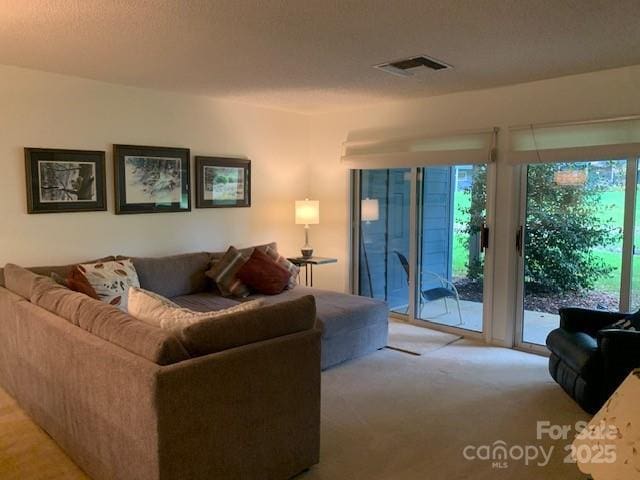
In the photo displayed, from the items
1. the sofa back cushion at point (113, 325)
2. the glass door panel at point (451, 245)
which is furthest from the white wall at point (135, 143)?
the glass door panel at point (451, 245)

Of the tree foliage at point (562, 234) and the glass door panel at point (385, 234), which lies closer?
the tree foliage at point (562, 234)

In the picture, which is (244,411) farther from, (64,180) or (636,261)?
(636,261)

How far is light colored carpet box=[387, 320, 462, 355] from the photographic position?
445 cm

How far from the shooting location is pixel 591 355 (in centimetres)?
304

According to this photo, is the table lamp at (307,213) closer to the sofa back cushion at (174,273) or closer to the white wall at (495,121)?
the white wall at (495,121)

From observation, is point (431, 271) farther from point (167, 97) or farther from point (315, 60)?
point (167, 97)

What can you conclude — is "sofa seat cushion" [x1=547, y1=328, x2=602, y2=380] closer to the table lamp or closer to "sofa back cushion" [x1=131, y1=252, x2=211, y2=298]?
the table lamp

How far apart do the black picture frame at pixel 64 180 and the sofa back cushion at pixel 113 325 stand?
1266mm

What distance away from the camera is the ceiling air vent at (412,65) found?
11.5ft

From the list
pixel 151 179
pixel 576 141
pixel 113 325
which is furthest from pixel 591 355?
pixel 151 179

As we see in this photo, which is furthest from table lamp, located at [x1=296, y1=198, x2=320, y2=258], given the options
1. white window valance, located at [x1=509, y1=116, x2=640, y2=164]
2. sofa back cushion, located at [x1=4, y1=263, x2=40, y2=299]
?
sofa back cushion, located at [x1=4, y1=263, x2=40, y2=299]

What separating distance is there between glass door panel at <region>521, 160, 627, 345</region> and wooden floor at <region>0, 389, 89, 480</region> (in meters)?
3.74

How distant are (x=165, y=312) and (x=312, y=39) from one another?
184 centimetres

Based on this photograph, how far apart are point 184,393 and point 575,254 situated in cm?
355
